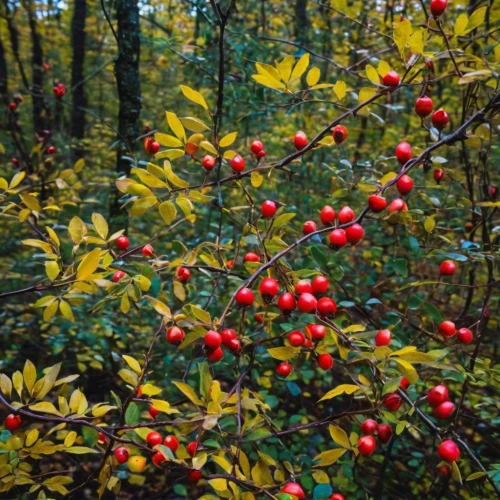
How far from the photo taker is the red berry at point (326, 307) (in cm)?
105

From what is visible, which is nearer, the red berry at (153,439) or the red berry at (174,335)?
the red berry at (174,335)

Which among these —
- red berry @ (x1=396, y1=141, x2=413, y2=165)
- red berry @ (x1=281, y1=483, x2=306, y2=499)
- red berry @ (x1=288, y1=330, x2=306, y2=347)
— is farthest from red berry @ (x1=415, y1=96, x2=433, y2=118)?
red berry @ (x1=281, y1=483, x2=306, y2=499)

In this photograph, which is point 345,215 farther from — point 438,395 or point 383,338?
point 438,395

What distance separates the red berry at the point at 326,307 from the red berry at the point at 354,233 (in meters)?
0.18

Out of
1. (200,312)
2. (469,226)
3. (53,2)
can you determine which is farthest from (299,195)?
(53,2)

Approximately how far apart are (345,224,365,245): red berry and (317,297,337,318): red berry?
0.18 meters

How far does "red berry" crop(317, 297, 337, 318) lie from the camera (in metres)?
1.05

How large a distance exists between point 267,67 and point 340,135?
0.29 metres

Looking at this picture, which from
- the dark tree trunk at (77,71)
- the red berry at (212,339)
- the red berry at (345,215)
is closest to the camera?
the red berry at (212,339)

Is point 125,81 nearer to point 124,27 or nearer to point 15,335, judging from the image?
point 124,27

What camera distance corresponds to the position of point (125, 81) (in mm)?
2822

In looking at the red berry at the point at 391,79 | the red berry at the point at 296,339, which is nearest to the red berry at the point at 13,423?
the red berry at the point at 296,339

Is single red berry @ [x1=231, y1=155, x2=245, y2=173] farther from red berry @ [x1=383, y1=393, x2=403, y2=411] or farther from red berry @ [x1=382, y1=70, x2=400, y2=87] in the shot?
red berry @ [x1=383, y1=393, x2=403, y2=411]

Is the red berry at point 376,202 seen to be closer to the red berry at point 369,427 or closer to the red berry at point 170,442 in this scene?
the red berry at point 369,427
